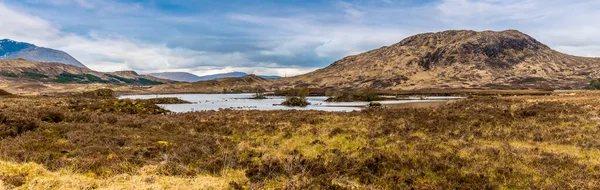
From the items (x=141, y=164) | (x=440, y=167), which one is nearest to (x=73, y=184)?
(x=141, y=164)

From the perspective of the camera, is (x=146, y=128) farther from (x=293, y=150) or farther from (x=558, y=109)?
(x=558, y=109)

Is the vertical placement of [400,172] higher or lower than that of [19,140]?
lower

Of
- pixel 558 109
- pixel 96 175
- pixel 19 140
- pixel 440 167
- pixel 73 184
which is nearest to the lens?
pixel 73 184

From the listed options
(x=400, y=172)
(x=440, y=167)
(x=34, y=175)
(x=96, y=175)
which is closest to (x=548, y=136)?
(x=440, y=167)

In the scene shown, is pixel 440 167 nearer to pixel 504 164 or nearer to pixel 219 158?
pixel 504 164

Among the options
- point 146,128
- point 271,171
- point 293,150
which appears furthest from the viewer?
point 146,128

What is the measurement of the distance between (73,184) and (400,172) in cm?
1008

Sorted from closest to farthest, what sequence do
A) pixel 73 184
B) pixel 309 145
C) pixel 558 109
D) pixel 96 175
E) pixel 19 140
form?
1. pixel 73 184
2. pixel 96 175
3. pixel 19 140
4. pixel 309 145
5. pixel 558 109

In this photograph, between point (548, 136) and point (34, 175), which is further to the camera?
point (548, 136)

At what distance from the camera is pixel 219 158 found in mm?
12859

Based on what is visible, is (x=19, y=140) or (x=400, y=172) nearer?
(x=400, y=172)

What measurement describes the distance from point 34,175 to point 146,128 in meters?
12.4

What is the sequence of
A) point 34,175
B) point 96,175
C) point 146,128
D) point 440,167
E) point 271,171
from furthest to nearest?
point 146,128 < point 440,167 < point 271,171 < point 96,175 < point 34,175

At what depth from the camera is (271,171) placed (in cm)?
1161
